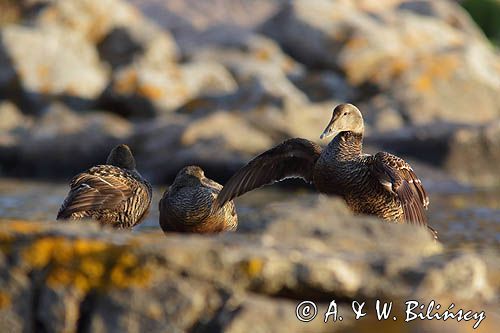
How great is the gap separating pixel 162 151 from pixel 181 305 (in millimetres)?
13112

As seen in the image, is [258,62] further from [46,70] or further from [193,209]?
[193,209]

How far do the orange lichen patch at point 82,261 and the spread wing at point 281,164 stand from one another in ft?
12.3

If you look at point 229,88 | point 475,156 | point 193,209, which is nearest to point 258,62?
point 229,88

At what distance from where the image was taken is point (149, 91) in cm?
2030

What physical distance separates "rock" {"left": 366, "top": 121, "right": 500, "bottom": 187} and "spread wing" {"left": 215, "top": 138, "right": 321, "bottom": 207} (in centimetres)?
919

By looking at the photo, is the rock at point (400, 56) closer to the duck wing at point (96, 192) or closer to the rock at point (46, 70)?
the rock at point (46, 70)

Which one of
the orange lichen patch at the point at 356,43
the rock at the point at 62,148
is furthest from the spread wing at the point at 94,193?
the orange lichen patch at the point at 356,43

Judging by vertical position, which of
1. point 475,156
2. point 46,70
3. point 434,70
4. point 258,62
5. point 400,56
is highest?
point 400,56

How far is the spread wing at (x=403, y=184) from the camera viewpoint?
25.7 feet

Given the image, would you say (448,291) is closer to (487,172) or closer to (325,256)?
(325,256)

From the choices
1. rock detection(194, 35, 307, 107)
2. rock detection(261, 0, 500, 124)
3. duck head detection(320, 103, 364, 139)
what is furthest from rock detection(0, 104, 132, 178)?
duck head detection(320, 103, 364, 139)

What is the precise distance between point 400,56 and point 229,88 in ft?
15.7

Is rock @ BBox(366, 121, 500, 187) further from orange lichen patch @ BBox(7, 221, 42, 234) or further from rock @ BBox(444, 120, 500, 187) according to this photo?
orange lichen patch @ BBox(7, 221, 42, 234)

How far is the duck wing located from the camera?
7555mm
